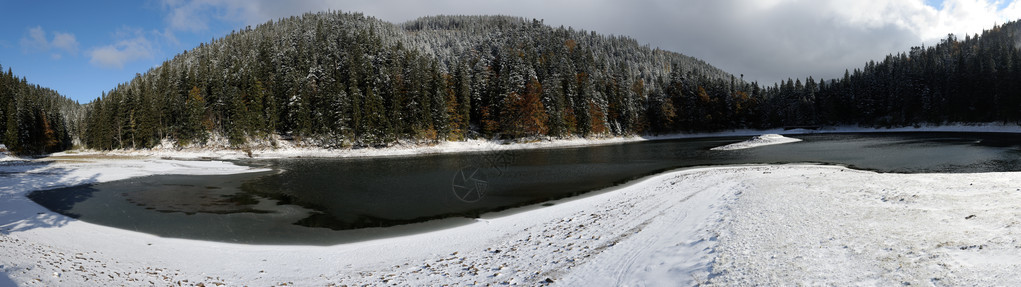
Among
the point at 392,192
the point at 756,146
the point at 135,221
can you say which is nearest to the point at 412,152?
the point at 392,192

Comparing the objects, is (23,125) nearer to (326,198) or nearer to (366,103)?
(366,103)

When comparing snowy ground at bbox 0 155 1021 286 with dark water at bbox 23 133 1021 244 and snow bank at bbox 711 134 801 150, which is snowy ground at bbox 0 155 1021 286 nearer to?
dark water at bbox 23 133 1021 244

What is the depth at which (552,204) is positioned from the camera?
18484 mm

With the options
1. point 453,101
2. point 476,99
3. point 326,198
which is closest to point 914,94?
point 476,99

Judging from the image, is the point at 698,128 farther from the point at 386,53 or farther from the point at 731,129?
the point at 386,53

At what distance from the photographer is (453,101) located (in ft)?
239

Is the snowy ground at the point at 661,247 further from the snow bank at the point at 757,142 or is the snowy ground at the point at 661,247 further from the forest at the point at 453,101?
the forest at the point at 453,101

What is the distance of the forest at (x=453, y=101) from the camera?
6619 cm

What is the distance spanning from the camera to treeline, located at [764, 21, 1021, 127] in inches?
3211

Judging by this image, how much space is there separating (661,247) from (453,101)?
219 ft

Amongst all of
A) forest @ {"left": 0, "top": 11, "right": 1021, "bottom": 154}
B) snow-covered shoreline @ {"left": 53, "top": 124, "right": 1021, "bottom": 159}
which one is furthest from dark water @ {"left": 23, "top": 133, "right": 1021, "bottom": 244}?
forest @ {"left": 0, "top": 11, "right": 1021, "bottom": 154}

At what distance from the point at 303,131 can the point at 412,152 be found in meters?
20.7

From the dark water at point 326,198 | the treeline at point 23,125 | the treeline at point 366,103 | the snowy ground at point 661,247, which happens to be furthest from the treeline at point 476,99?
the snowy ground at point 661,247

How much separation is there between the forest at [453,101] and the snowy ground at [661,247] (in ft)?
172
